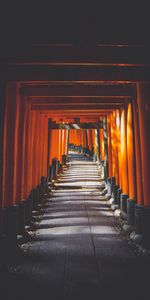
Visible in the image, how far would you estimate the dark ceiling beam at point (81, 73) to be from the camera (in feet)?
17.3

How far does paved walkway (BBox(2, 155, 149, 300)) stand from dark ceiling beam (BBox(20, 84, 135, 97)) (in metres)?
3.00

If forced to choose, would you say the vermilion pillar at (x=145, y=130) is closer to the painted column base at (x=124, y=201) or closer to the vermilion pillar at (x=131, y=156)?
the vermilion pillar at (x=131, y=156)

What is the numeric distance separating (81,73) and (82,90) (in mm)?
1485

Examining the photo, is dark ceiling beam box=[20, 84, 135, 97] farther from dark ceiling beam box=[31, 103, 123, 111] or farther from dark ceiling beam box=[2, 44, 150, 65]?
dark ceiling beam box=[2, 44, 150, 65]

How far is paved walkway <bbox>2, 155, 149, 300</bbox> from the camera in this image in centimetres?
384

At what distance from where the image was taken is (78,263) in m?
4.79

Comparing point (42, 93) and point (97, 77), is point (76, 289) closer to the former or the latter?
point (97, 77)

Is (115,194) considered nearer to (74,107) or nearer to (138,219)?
(74,107)

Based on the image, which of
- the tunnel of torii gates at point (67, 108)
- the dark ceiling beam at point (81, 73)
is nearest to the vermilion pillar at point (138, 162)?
the tunnel of torii gates at point (67, 108)

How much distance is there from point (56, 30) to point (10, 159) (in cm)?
273

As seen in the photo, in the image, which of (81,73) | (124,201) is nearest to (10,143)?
(81,73)

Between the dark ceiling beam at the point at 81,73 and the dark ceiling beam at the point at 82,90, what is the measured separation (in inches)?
48.0

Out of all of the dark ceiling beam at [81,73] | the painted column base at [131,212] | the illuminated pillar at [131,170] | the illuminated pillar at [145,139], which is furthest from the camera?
the illuminated pillar at [131,170]

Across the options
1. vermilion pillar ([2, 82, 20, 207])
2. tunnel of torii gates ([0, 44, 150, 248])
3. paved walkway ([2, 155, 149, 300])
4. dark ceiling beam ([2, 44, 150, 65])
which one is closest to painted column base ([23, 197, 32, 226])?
tunnel of torii gates ([0, 44, 150, 248])
